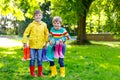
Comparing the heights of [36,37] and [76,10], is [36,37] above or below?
below

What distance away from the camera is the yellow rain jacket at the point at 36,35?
920 cm

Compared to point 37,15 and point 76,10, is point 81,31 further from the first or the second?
point 37,15

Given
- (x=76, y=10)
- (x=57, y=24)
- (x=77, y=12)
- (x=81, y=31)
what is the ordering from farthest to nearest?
(x=81, y=31) < (x=77, y=12) < (x=76, y=10) < (x=57, y=24)

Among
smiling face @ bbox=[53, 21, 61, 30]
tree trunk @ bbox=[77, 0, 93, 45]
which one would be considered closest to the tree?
tree trunk @ bbox=[77, 0, 93, 45]

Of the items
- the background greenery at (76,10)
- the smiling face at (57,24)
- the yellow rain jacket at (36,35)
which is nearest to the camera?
the smiling face at (57,24)

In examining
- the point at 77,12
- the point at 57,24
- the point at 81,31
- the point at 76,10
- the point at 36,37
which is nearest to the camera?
the point at 57,24

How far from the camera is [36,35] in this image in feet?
30.3

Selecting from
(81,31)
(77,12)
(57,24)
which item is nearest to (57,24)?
(57,24)

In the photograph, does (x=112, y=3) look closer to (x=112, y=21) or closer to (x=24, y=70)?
(x=112, y=21)

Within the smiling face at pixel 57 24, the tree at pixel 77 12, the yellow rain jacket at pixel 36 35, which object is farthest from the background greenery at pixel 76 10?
the smiling face at pixel 57 24

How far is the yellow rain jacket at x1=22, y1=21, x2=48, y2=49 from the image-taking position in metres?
9.20

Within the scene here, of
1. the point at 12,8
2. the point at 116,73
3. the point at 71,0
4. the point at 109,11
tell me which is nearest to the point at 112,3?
the point at 109,11

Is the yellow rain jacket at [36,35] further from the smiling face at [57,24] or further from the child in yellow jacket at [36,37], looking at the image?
the smiling face at [57,24]

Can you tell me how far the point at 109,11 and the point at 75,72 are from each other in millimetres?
23697
